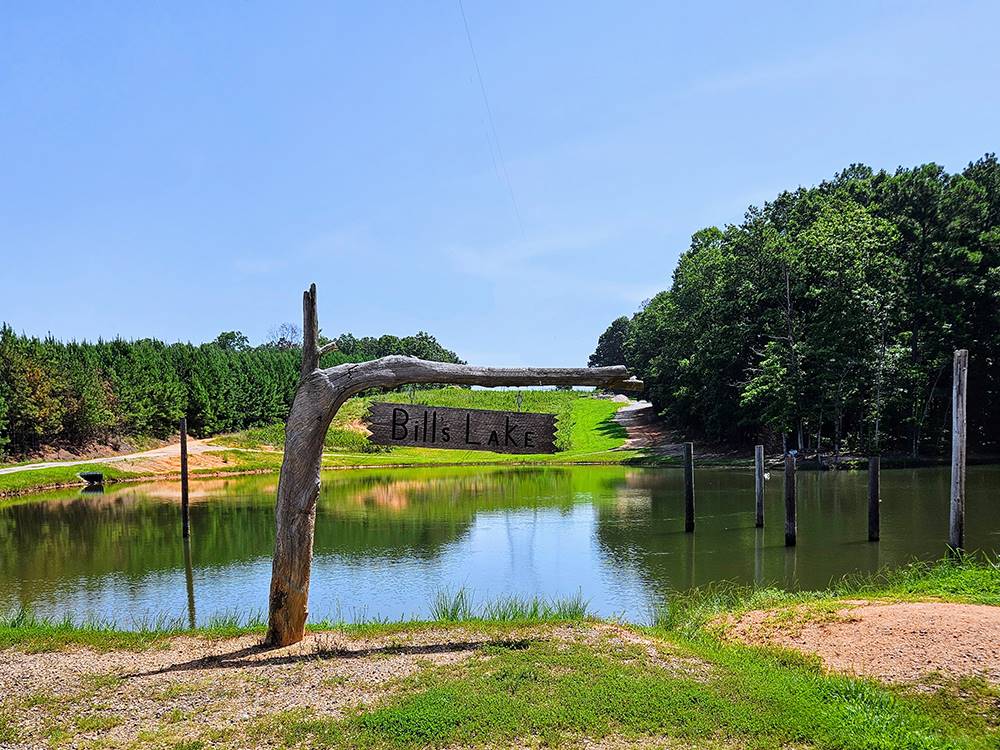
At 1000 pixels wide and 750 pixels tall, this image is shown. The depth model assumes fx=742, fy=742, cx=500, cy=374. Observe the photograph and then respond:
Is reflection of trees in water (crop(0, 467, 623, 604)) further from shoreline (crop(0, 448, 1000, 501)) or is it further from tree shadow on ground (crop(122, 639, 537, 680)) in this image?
tree shadow on ground (crop(122, 639, 537, 680))

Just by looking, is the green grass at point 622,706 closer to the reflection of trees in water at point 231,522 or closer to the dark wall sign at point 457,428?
the dark wall sign at point 457,428

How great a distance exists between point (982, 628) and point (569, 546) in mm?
12365

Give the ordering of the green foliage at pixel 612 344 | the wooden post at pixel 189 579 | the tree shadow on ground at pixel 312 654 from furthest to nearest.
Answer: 1. the green foliage at pixel 612 344
2. the wooden post at pixel 189 579
3. the tree shadow on ground at pixel 312 654

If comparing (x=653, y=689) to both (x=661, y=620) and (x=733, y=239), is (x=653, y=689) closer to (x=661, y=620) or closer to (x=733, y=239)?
(x=661, y=620)

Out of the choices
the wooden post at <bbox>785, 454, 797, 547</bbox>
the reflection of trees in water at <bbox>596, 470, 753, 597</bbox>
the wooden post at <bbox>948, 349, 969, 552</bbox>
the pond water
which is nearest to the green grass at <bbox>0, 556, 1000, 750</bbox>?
the pond water

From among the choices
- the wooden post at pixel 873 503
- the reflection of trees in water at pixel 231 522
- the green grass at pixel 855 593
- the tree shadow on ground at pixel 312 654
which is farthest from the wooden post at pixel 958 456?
the reflection of trees in water at pixel 231 522

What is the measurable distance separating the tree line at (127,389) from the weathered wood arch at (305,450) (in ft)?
133

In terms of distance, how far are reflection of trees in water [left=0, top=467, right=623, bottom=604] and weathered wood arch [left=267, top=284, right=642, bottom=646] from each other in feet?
30.1

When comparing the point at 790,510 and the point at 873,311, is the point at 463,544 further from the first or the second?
the point at 873,311

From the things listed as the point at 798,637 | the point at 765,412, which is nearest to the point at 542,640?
the point at 798,637

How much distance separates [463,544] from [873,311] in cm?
2636

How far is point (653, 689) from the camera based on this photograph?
628cm

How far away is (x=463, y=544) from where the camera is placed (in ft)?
67.8

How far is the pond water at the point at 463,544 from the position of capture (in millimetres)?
14273
